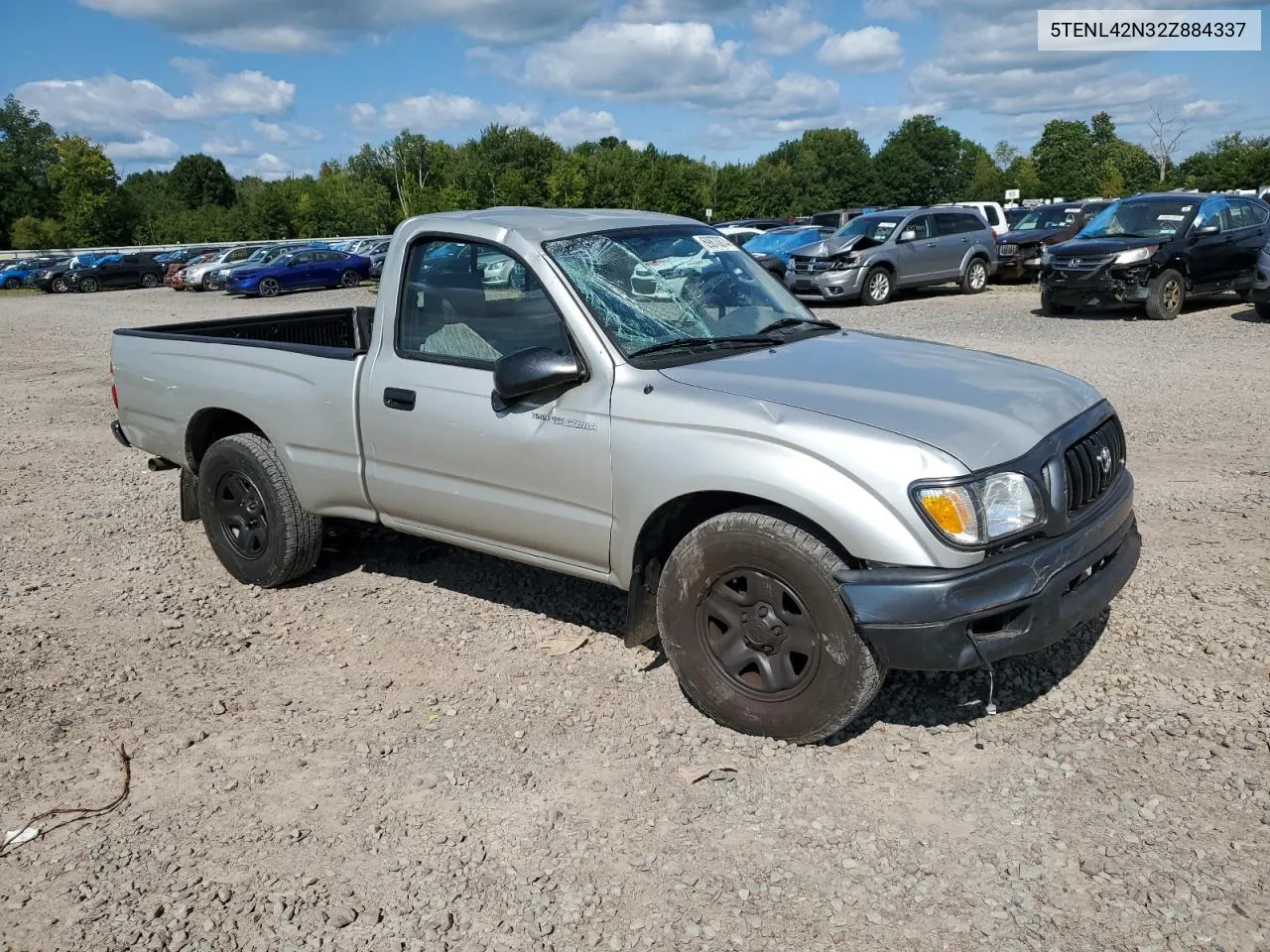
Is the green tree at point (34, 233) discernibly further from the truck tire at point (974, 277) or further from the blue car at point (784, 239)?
the truck tire at point (974, 277)

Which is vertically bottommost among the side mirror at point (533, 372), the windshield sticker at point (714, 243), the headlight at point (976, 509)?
the headlight at point (976, 509)

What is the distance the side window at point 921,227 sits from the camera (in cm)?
2072

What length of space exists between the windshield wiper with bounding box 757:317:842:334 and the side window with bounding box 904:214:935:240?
55.1 ft

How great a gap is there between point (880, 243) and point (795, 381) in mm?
17483

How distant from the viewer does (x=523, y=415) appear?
425 cm

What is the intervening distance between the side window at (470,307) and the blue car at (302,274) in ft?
96.5

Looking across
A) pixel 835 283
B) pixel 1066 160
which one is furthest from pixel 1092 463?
pixel 1066 160

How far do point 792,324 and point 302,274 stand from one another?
101ft

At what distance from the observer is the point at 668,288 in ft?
14.7

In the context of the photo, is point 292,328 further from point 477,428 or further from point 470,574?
point 477,428

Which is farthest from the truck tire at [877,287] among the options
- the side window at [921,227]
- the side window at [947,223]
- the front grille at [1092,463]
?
the front grille at [1092,463]

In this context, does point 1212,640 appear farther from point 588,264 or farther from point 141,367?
point 141,367

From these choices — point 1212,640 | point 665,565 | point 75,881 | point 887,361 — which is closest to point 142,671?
point 75,881

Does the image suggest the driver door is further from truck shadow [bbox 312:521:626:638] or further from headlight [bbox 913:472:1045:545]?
headlight [bbox 913:472:1045:545]
